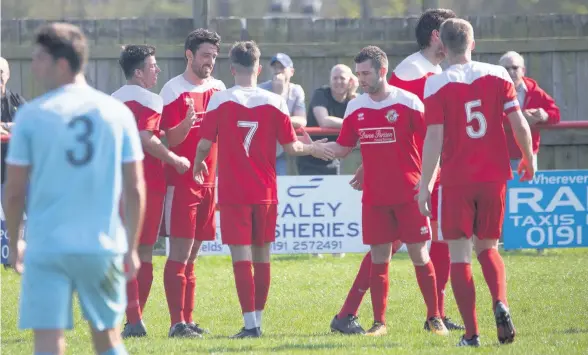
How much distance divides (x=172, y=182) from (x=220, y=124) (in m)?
0.63

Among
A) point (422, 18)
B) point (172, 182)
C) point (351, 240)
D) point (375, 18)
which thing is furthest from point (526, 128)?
point (375, 18)

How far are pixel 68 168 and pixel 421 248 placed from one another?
12.4 feet

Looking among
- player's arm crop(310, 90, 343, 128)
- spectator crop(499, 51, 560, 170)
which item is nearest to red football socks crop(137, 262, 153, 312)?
spectator crop(499, 51, 560, 170)

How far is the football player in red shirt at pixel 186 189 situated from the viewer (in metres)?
8.34

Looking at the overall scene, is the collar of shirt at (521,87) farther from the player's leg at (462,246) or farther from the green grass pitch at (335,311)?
the player's leg at (462,246)

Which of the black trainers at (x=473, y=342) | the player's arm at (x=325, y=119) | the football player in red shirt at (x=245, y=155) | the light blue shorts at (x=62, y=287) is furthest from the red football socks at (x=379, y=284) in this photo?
the player's arm at (x=325, y=119)

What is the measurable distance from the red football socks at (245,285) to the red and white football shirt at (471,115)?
163 centimetres

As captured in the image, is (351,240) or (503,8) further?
(503,8)

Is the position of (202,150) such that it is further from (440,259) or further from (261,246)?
(440,259)

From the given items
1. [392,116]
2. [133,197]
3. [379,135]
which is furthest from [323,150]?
[133,197]

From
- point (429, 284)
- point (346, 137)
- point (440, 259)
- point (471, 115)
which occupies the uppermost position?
point (471, 115)

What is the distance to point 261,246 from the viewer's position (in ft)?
27.2

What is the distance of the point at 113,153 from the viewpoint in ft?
16.4

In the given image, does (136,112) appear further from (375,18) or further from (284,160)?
(375,18)
